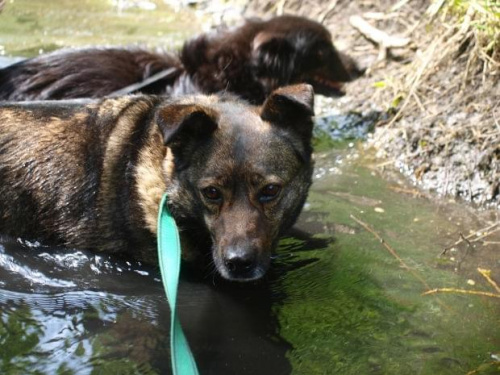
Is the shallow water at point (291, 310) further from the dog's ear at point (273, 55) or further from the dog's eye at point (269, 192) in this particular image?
the dog's ear at point (273, 55)

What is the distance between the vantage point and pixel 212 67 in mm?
8000

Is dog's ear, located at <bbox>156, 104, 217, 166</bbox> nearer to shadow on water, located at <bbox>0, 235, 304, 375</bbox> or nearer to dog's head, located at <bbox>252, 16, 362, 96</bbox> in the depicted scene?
shadow on water, located at <bbox>0, 235, 304, 375</bbox>

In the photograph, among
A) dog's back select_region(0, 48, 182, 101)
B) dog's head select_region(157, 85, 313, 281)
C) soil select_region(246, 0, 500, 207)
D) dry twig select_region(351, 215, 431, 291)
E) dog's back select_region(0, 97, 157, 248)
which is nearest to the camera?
dog's head select_region(157, 85, 313, 281)

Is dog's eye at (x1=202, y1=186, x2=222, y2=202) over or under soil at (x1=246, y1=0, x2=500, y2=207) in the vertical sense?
over

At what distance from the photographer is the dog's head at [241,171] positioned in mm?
4004

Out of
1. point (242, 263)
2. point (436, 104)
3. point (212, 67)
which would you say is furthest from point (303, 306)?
point (212, 67)

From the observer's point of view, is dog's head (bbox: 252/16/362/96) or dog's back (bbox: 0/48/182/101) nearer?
dog's back (bbox: 0/48/182/101)

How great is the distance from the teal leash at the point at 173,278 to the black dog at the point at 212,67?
347 centimetres

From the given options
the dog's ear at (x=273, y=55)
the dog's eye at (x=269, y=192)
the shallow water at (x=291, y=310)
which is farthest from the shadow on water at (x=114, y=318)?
the dog's ear at (x=273, y=55)

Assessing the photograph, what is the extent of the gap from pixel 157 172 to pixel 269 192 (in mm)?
874

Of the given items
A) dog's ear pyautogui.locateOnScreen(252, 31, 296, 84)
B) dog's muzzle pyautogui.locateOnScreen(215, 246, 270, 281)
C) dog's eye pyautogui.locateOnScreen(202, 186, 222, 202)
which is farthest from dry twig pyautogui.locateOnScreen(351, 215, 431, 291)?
dog's ear pyautogui.locateOnScreen(252, 31, 296, 84)

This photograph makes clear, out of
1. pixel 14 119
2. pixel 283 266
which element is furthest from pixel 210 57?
pixel 283 266

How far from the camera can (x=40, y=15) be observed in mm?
12125

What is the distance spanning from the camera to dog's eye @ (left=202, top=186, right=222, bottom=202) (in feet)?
13.7
